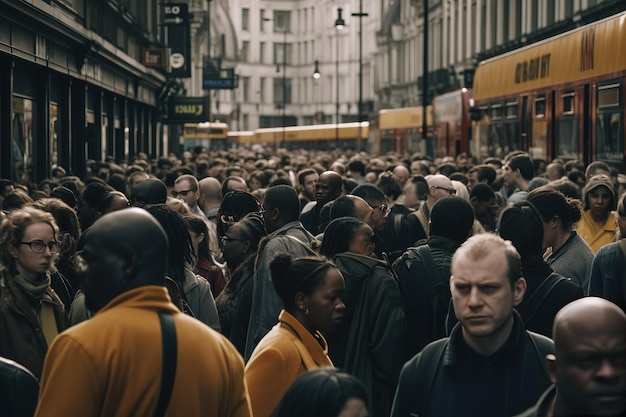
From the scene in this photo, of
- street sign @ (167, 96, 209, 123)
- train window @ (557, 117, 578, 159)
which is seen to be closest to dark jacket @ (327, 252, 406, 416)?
train window @ (557, 117, 578, 159)

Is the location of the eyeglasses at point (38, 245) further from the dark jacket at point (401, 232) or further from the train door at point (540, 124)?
the train door at point (540, 124)

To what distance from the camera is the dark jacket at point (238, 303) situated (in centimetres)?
846

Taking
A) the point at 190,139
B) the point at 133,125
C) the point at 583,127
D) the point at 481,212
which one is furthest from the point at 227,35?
the point at 481,212

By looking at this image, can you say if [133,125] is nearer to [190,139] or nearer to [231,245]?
[231,245]

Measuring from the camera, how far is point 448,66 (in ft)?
216

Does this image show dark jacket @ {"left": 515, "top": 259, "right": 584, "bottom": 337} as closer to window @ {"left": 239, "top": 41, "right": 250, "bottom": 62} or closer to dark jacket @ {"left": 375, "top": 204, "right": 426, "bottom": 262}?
dark jacket @ {"left": 375, "top": 204, "right": 426, "bottom": 262}

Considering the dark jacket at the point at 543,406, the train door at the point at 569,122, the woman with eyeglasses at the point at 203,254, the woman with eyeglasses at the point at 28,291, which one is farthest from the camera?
the train door at the point at 569,122

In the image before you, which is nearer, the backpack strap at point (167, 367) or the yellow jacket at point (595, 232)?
the backpack strap at point (167, 367)

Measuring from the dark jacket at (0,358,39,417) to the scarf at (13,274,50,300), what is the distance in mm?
2418

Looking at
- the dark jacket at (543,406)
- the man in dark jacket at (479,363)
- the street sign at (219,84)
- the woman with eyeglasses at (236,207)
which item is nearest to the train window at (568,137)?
the woman with eyeglasses at (236,207)

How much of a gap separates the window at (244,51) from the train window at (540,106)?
5125 inches

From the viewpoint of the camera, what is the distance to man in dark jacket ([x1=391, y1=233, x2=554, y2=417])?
513 centimetres

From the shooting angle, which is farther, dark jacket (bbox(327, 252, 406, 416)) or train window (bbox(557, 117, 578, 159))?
train window (bbox(557, 117, 578, 159))

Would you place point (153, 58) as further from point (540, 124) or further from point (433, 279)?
point (433, 279)
